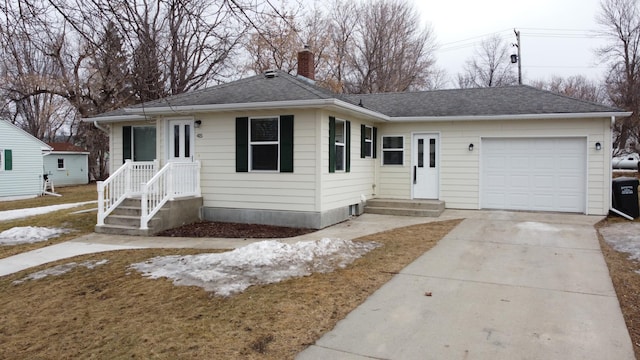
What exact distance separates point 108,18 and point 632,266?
803cm

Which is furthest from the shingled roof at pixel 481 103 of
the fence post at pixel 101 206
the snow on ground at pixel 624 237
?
the fence post at pixel 101 206

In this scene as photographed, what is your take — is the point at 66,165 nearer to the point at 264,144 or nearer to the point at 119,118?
the point at 119,118

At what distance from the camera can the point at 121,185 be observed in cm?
1068

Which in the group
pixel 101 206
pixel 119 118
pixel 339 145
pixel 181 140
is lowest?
pixel 101 206

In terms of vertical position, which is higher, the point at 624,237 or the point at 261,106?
the point at 261,106

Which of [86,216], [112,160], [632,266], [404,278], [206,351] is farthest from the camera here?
[112,160]

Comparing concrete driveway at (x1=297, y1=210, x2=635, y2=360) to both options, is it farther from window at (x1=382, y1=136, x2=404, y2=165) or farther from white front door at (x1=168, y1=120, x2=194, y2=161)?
white front door at (x1=168, y1=120, x2=194, y2=161)

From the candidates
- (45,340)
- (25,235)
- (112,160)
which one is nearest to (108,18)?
(45,340)

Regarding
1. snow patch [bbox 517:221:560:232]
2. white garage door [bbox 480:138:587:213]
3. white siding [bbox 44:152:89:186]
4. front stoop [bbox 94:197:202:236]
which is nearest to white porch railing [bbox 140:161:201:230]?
front stoop [bbox 94:197:202:236]

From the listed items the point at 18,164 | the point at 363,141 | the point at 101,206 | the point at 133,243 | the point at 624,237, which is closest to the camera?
the point at 624,237

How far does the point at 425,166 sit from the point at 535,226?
391 centimetres

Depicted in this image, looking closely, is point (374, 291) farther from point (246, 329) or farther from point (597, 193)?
point (597, 193)

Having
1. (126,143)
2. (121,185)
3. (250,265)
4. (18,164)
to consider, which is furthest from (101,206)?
(18,164)

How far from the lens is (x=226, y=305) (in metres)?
4.79
